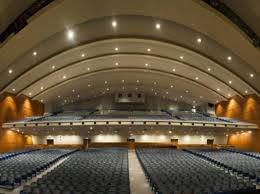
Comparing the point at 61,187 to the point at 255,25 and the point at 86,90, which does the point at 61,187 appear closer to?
the point at 255,25

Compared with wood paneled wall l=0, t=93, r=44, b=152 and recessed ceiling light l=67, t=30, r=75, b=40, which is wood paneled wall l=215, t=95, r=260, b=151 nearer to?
recessed ceiling light l=67, t=30, r=75, b=40

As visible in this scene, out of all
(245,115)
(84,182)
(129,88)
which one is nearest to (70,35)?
(84,182)

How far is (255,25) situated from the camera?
13.4m

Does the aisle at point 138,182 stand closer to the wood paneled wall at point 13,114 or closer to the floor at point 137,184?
the floor at point 137,184

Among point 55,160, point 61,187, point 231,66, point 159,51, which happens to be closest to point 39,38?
point 55,160

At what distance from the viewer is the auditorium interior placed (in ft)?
29.8

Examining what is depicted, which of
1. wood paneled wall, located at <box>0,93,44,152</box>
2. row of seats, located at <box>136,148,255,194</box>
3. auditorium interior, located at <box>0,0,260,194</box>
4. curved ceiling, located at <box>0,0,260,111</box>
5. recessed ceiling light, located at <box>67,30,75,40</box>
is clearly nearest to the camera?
row of seats, located at <box>136,148,255,194</box>

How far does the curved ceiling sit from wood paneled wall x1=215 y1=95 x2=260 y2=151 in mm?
939

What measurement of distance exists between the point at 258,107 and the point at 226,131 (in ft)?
11.3

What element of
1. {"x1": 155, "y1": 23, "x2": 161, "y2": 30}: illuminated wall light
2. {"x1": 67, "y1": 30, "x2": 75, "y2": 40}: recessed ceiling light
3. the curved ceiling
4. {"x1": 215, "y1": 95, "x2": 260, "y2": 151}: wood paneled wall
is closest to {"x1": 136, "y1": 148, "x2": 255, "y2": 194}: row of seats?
the curved ceiling

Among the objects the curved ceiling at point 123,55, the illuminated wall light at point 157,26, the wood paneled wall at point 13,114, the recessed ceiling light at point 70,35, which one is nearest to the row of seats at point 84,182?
the curved ceiling at point 123,55

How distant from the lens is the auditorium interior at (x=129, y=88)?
9.09m

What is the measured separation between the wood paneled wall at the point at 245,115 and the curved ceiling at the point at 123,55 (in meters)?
0.94

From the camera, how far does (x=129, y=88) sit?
32.5 metres
